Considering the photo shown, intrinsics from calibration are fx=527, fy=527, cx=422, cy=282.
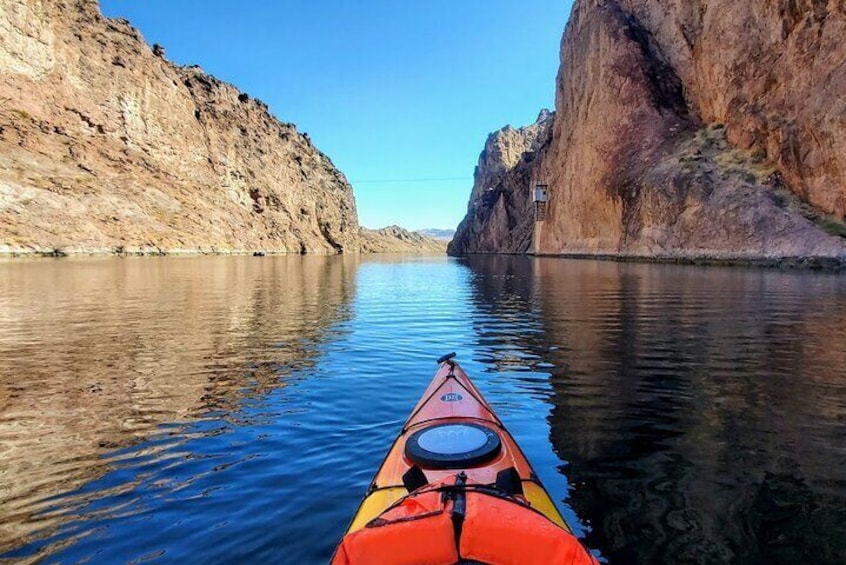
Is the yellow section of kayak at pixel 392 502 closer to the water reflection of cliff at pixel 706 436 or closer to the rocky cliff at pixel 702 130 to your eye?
the water reflection of cliff at pixel 706 436

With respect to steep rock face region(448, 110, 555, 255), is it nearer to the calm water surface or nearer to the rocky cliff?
the rocky cliff

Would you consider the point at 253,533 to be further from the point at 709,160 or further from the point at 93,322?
the point at 709,160

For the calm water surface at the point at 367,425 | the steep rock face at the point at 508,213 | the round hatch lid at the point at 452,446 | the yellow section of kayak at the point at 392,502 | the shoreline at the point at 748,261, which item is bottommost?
the calm water surface at the point at 367,425

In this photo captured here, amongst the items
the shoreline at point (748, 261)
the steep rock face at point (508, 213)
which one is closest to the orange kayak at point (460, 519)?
the shoreline at point (748, 261)

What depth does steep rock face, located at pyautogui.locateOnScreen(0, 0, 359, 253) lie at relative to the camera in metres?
64.2

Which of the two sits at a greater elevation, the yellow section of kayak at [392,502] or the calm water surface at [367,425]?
the yellow section of kayak at [392,502]

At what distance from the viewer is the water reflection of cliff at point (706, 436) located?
4957 mm

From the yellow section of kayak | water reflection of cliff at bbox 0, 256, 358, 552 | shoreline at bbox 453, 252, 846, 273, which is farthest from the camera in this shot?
shoreline at bbox 453, 252, 846, 273

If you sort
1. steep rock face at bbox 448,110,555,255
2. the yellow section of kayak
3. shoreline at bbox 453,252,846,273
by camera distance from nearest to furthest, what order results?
the yellow section of kayak → shoreline at bbox 453,252,846,273 → steep rock face at bbox 448,110,555,255

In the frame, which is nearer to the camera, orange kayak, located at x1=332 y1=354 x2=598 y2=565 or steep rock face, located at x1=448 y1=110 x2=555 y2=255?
orange kayak, located at x1=332 y1=354 x2=598 y2=565

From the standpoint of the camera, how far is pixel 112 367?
36.7 ft

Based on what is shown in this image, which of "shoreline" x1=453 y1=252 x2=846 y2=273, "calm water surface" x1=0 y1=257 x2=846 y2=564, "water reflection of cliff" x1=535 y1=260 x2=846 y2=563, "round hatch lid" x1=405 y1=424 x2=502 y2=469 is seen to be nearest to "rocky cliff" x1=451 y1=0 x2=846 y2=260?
"shoreline" x1=453 y1=252 x2=846 y2=273

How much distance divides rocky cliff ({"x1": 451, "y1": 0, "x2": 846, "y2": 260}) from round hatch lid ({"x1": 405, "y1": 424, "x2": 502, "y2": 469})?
144 ft

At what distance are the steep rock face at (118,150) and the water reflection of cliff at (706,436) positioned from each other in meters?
64.4
